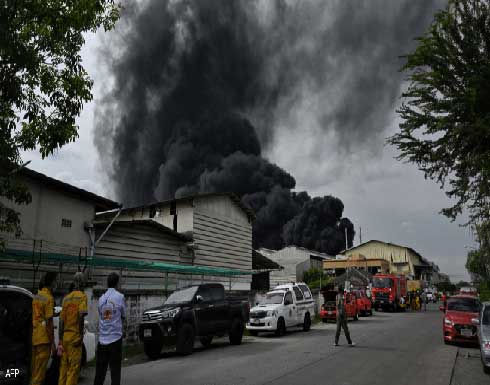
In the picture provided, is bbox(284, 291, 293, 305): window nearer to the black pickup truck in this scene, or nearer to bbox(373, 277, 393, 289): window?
the black pickup truck

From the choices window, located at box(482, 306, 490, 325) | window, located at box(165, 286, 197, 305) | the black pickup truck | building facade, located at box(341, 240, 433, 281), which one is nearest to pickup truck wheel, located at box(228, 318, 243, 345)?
the black pickup truck

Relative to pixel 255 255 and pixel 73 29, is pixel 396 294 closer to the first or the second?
pixel 255 255

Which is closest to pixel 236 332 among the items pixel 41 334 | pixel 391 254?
pixel 41 334

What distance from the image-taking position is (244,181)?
291 feet

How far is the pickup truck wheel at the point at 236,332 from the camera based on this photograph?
1567cm

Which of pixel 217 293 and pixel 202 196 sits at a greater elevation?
pixel 202 196

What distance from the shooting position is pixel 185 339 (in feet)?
42.6

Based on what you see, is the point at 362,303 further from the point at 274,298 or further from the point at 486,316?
the point at 486,316

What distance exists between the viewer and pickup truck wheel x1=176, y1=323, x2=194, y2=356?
1285 cm

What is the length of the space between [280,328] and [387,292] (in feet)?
67.0

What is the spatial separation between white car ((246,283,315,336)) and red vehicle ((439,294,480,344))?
6.09m

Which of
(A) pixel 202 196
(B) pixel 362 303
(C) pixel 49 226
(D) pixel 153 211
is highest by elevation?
(A) pixel 202 196

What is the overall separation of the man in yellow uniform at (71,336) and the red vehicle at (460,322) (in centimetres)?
1192

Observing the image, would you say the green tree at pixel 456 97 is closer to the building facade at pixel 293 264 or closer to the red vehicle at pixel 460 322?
the red vehicle at pixel 460 322
